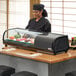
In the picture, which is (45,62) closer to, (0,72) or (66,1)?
(0,72)

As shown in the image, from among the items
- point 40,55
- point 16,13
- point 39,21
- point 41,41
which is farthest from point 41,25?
point 16,13

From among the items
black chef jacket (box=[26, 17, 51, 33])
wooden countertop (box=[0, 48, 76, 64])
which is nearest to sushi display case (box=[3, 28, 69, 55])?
wooden countertop (box=[0, 48, 76, 64])

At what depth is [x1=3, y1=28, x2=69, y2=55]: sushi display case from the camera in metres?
3.74

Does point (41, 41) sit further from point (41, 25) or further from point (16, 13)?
point (16, 13)

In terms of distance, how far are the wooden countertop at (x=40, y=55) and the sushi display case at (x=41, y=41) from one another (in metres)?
0.10

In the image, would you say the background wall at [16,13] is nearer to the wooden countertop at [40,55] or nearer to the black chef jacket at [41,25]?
the black chef jacket at [41,25]

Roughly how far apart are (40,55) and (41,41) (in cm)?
26

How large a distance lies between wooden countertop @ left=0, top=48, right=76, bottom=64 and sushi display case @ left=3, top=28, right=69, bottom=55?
0.32 ft

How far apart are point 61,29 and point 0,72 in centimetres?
244

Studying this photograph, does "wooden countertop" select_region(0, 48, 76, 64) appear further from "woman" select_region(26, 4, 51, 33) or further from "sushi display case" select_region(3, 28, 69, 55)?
"woman" select_region(26, 4, 51, 33)

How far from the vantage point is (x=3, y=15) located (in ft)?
23.5

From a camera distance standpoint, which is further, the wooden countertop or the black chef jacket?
the black chef jacket

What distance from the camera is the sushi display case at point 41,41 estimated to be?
3.74 metres

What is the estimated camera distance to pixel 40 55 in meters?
3.71
